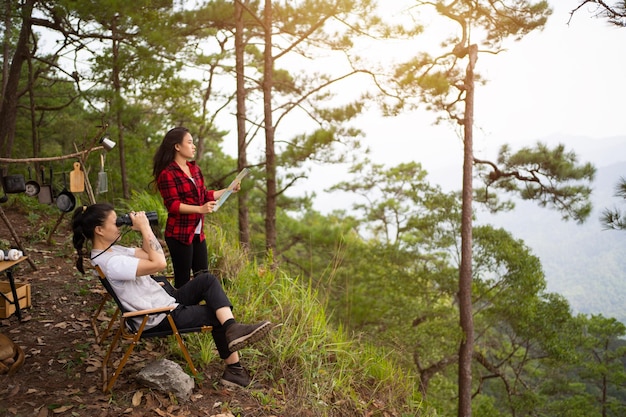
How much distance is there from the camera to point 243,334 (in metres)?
2.70

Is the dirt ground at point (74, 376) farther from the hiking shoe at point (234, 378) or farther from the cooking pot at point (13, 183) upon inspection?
the cooking pot at point (13, 183)

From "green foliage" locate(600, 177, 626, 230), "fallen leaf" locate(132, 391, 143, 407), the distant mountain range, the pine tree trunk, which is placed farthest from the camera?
the distant mountain range

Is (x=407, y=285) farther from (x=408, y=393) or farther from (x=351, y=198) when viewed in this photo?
(x=408, y=393)

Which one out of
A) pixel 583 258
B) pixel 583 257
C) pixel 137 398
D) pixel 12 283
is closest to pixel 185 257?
pixel 137 398

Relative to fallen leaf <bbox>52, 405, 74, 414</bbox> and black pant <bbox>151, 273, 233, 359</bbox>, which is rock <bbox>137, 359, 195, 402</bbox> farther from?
fallen leaf <bbox>52, 405, 74, 414</bbox>

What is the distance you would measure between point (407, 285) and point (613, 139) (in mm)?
145655

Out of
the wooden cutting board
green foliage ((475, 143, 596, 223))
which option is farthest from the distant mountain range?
the wooden cutting board

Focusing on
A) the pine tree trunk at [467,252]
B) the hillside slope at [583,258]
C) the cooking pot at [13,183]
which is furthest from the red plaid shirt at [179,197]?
the hillside slope at [583,258]

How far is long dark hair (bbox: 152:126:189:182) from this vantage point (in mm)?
3143

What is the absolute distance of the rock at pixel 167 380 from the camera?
9.26 ft

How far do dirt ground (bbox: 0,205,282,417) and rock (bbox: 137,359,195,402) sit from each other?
43mm

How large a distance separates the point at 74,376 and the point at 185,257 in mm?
949

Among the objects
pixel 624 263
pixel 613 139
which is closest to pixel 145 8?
pixel 624 263

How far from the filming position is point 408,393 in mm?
4012
